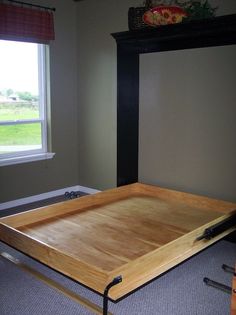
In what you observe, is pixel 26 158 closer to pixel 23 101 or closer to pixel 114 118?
pixel 23 101

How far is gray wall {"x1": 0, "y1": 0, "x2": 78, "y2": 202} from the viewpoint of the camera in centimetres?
452

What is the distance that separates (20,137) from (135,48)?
178 cm

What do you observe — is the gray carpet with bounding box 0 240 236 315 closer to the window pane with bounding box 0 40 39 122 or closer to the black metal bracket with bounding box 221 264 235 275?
the black metal bracket with bounding box 221 264 235 275

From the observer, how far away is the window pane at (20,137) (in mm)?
4361

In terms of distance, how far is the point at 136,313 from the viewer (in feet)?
7.64

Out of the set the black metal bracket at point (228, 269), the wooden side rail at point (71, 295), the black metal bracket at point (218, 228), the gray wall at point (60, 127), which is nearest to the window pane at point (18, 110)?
the gray wall at point (60, 127)

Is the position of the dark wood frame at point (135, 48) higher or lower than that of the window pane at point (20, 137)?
higher

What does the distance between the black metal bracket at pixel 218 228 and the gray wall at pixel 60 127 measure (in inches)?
101

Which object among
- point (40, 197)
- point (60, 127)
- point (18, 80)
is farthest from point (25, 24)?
point (40, 197)

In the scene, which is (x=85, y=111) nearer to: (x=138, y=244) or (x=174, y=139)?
(x=174, y=139)

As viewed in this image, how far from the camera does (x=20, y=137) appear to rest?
452 cm

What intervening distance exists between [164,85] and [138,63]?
1.20 ft

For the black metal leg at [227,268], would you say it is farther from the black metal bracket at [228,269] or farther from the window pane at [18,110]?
the window pane at [18,110]

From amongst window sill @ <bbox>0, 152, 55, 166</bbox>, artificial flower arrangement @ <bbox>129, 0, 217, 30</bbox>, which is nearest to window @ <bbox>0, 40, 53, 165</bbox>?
window sill @ <bbox>0, 152, 55, 166</bbox>
